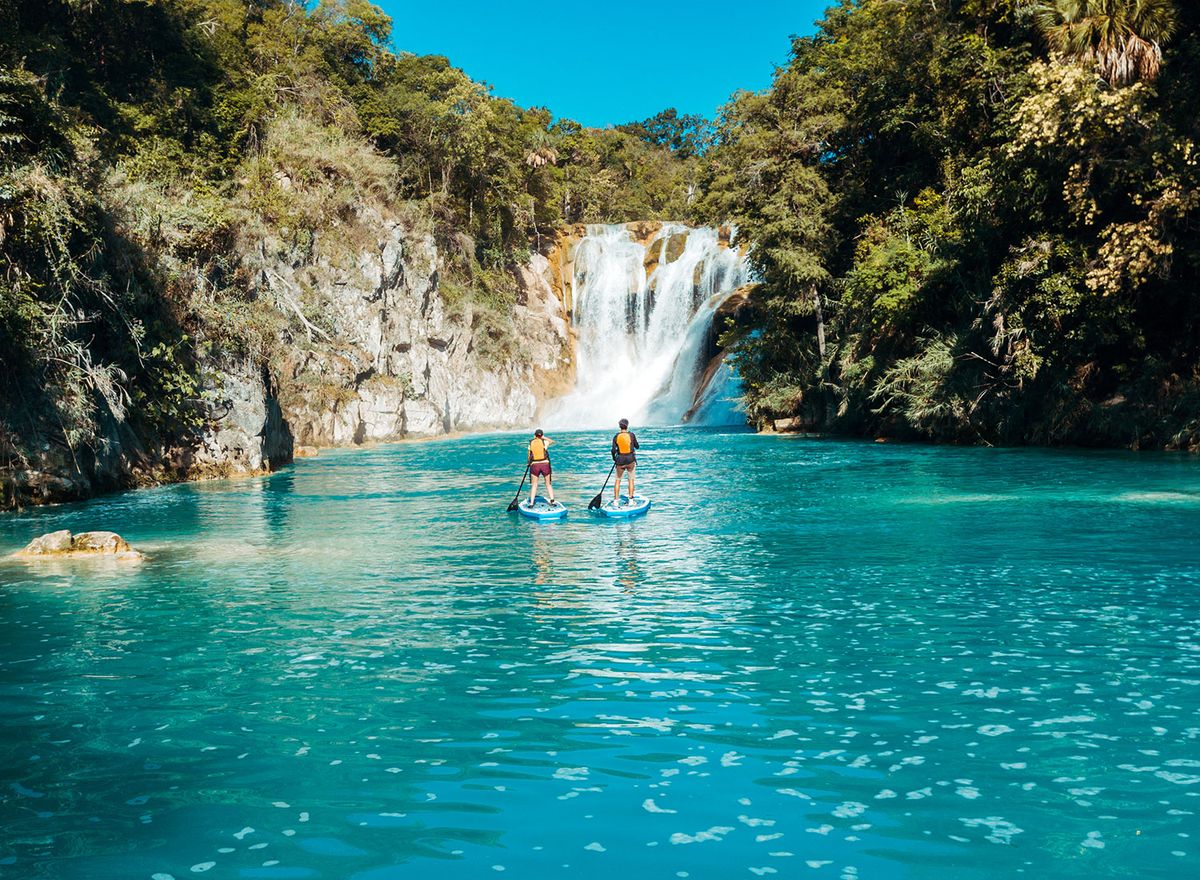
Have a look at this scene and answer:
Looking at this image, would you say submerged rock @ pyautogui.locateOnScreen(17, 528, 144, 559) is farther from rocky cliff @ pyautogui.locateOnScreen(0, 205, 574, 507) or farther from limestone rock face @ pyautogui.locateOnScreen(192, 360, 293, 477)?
limestone rock face @ pyautogui.locateOnScreen(192, 360, 293, 477)

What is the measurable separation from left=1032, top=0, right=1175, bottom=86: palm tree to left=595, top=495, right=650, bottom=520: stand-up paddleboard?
57.4ft

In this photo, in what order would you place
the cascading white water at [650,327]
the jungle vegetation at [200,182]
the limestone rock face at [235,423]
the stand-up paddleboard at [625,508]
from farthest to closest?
the cascading white water at [650,327], the limestone rock face at [235,423], the jungle vegetation at [200,182], the stand-up paddleboard at [625,508]

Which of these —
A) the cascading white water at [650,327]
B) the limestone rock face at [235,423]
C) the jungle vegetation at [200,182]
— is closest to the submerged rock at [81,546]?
the jungle vegetation at [200,182]

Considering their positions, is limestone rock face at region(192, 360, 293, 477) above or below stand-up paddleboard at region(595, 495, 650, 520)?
above

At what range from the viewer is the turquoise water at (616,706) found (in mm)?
5277

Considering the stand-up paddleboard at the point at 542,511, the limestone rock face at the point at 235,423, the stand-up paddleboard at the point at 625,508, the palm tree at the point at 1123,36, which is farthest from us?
the limestone rock face at the point at 235,423

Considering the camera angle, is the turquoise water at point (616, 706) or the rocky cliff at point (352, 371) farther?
the rocky cliff at point (352, 371)

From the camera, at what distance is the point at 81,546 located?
15344mm

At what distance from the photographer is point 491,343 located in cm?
6438

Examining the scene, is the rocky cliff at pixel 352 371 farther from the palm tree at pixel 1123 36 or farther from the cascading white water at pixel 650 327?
the palm tree at pixel 1123 36

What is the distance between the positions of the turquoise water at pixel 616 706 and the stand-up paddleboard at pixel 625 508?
2.28 metres

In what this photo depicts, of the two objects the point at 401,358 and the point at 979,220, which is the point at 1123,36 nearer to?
the point at 979,220

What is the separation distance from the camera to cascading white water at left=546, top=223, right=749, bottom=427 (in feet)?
201

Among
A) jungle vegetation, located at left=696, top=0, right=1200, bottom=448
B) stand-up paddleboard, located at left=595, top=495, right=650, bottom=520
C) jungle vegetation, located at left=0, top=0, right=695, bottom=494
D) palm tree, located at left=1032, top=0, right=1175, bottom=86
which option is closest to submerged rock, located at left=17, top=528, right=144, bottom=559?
jungle vegetation, located at left=0, top=0, right=695, bottom=494
